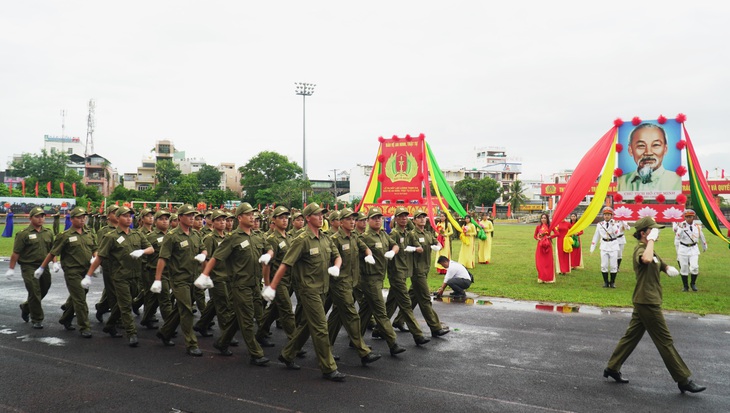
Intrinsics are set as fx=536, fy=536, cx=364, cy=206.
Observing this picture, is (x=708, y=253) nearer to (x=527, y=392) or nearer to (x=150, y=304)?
(x=527, y=392)

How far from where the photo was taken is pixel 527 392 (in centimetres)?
581

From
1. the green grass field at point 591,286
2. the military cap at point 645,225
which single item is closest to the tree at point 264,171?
the green grass field at point 591,286

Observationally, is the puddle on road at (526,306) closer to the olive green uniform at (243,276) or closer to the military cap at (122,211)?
the olive green uniform at (243,276)

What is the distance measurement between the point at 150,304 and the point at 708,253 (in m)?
22.7

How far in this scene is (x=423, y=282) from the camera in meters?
8.48

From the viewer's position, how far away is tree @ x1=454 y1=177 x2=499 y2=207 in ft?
264

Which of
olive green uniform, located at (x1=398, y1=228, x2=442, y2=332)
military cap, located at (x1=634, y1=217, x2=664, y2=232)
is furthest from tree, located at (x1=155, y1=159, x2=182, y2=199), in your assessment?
military cap, located at (x1=634, y1=217, x2=664, y2=232)

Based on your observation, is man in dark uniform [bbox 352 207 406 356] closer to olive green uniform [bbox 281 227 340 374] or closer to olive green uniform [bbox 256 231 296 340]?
olive green uniform [bbox 281 227 340 374]

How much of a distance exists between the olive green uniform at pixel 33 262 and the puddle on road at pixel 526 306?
25.1 ft

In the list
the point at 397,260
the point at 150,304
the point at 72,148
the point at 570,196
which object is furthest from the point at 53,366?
the point at 72,148

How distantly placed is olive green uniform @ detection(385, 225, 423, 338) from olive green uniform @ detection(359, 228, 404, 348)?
0.22m

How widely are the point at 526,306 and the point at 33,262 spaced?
30.4 feet

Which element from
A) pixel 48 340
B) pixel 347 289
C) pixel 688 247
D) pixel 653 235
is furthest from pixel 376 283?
pixel 688 247

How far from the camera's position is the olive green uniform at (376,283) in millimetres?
7342
